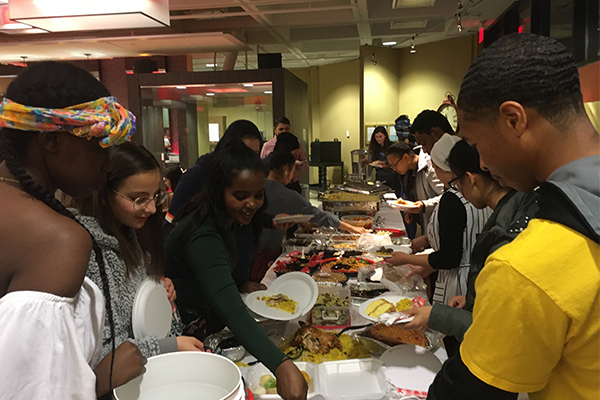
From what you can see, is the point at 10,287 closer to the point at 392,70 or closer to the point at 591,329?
the point at 591,329

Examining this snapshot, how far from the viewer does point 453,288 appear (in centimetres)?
225

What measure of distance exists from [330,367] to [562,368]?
840 mm

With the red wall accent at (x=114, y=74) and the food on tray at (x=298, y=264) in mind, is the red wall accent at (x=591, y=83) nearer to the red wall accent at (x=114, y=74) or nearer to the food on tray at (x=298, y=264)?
the food on tray at (x=298, y=264)

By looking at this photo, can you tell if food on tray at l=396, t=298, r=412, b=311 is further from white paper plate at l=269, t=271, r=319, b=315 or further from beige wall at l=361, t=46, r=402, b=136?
beige wall at l=361, t=46, r=402, b=136

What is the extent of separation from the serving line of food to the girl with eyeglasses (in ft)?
1.19

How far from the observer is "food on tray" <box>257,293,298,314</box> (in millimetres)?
1751

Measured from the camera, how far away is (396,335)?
149cm

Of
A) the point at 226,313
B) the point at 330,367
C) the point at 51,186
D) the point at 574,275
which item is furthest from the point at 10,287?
the point at 330,367

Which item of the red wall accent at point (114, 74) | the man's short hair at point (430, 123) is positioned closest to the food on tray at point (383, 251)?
the man's short hair at point (430, 123)

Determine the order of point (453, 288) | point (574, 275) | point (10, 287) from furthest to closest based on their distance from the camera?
point (453, 288) < point (10, 287) < point (574, 275)

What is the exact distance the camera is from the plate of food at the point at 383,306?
1.68 meters

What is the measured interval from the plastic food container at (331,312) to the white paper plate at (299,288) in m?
0.04


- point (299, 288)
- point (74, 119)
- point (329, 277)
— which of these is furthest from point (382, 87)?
point (74, 119)

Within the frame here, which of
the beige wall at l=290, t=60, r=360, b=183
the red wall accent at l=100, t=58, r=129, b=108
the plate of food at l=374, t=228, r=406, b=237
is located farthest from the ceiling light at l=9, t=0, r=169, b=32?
the beige wall at l=290, t=60, r=360, b=183
